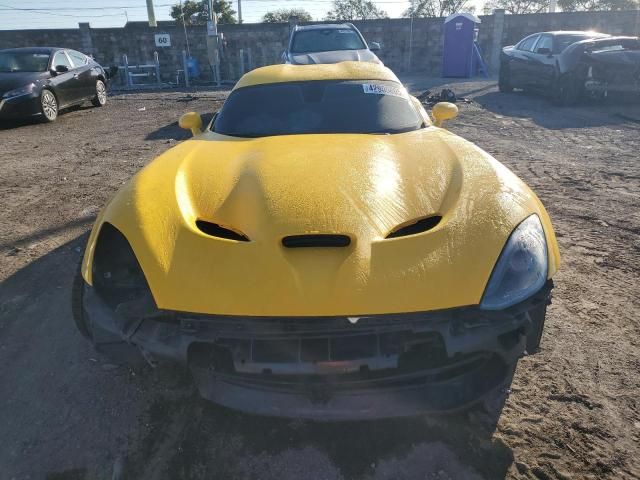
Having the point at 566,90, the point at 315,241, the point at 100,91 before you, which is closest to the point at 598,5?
the point at 566,90

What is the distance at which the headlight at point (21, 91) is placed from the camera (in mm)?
8797

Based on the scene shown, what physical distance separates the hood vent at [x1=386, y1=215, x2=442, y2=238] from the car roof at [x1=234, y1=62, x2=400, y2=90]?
6.16 ft

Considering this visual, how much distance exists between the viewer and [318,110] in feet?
10.8

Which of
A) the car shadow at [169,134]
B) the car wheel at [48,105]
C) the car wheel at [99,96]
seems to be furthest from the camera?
the car wheel at [99,96]

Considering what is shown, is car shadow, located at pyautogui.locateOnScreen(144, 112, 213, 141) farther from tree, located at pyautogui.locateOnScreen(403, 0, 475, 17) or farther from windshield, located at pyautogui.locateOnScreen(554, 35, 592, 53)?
tree, located at pyautogui.locateOnScreen(403, 0, 475, 17)

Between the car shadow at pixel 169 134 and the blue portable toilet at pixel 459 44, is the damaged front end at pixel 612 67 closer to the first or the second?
the car shadow at pixel 169 134

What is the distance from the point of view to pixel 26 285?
330cm

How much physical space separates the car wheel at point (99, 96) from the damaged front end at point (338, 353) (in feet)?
37.8

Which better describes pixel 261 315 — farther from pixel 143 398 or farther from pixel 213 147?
pixel 213 147

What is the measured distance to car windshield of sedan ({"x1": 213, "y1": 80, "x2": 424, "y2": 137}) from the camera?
10.4 feet

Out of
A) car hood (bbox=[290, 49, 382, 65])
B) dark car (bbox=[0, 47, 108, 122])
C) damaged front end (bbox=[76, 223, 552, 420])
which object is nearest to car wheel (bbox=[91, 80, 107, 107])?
dark car (bbox=[0, 47, 108, 122])

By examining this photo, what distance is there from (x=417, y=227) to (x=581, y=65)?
9.54 metres

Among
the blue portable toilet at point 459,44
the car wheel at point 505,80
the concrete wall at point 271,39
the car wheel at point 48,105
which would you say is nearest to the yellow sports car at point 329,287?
the car wheel at point 48,105

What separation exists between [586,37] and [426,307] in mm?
11233
